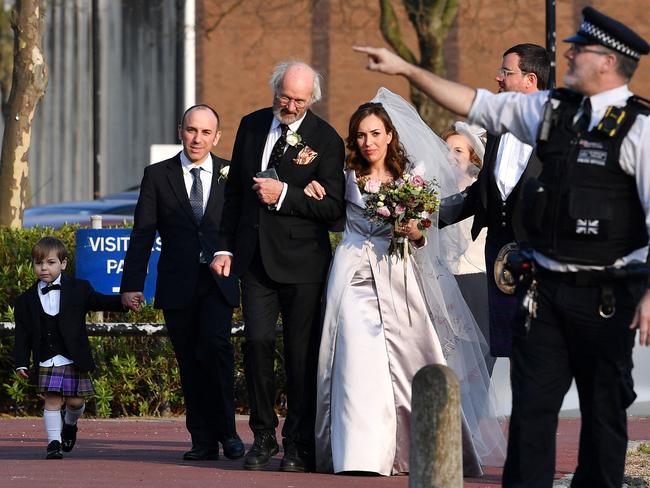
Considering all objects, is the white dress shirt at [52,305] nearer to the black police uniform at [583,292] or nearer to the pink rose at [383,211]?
the pink rose at [383,211]

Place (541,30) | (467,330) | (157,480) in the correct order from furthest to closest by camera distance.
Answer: (541,30) → (467,330) → (157,480)

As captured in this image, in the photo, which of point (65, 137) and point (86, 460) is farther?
point (65, 137)

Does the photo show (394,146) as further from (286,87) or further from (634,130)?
(634,130)

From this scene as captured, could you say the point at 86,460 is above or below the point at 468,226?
below

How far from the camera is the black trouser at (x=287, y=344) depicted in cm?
794

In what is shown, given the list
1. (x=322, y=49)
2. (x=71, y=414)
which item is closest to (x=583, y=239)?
(x=71, y=414)

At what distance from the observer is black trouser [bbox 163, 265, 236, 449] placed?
334 inches

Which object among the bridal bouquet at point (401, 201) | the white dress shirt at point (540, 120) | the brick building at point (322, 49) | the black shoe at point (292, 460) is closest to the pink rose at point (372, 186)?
the bridal bouquet at point (401, 201)

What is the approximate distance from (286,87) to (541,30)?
26367mm

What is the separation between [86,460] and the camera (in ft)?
27.9

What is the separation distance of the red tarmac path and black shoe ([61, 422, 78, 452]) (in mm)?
56

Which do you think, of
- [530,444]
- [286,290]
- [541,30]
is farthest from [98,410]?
[541,30]

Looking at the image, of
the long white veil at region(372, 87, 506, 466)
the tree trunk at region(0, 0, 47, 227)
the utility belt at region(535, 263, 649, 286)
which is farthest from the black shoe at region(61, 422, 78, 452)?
the tree trunk at region(0, 0, 47, 227)

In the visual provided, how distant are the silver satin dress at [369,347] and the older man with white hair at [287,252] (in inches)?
4.2
